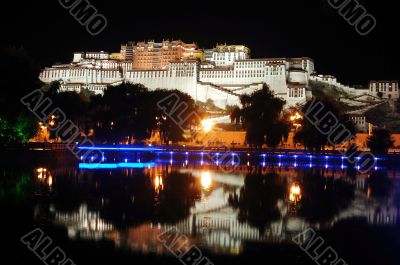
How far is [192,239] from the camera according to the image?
10070 mm

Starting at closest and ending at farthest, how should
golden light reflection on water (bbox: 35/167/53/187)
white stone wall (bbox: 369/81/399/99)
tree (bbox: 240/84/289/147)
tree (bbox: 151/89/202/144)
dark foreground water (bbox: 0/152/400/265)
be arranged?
dark foreground water (bbox: 0/152/400/265) → golden light reflection on water (bbox: 35/167/53/187) → tree (bbox: 240/84/289/147) → tree (bbox: 151/89/202/144) → white stone wall (bbox: 369/81/399/99)

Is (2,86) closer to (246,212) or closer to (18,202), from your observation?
(18,202)

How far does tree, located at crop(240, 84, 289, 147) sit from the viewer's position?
141ft

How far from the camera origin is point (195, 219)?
12.2 m

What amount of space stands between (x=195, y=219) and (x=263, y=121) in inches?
1259

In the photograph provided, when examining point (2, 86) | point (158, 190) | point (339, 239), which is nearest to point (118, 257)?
point (339, 239)

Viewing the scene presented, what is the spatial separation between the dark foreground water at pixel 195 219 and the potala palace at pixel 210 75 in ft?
210

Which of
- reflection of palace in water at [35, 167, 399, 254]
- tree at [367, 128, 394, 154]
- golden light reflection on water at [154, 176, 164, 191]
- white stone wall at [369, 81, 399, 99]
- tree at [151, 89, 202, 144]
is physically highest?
white stone wall at [369, 81, 399, 99]

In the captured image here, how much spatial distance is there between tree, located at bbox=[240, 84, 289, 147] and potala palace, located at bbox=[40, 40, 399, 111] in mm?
37192

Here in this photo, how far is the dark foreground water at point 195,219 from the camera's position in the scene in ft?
29.8

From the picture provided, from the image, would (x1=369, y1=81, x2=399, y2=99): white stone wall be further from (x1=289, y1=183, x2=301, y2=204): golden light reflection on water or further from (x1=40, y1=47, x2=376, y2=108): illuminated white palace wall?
(x1=289, y1=183, x2=301, y2=204): golden light reflection on water

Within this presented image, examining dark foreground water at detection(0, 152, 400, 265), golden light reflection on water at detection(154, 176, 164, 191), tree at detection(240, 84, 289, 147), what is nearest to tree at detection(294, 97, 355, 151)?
tree at detection(240, 84, 289, 147)

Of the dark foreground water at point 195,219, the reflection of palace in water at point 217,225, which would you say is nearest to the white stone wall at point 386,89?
the dark foreground water at point 195,219

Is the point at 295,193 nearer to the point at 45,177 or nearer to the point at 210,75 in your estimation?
the point at 45,177
